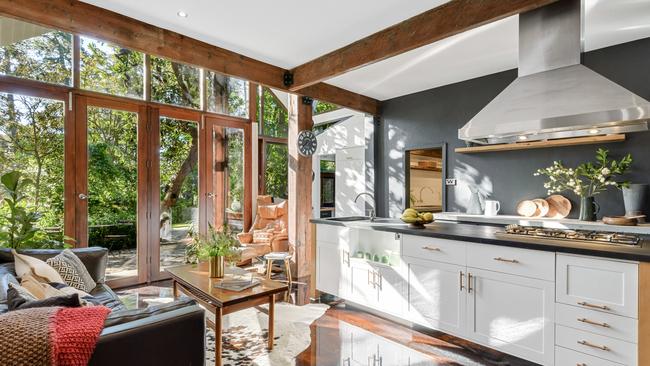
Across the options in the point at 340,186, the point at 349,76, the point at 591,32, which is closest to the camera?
the point at 591,32

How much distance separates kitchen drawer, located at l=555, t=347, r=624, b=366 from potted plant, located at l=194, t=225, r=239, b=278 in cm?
242

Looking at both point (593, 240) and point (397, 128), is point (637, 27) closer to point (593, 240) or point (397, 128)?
point (593, 240)

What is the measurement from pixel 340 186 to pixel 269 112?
2.06 m

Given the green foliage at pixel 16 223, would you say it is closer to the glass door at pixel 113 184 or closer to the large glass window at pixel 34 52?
the glass door at pixel 113 184

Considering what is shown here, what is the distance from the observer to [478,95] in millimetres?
4250

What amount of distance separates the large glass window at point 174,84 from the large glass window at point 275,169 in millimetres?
1741

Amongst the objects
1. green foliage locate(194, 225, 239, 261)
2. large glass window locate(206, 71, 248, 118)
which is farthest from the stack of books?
large glass window locate(206, 71, 248, 118)

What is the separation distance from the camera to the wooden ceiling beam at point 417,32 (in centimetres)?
243

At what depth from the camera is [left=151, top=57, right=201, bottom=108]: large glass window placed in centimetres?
471

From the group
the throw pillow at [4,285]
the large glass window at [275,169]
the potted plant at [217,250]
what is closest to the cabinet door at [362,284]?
the potted plant at [217,250]

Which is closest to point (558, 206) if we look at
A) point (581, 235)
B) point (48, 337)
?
point (581, 235)

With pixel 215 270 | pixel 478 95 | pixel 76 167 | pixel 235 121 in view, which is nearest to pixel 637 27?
pixel 478 95

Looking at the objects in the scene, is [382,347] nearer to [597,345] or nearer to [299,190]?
[597,345]

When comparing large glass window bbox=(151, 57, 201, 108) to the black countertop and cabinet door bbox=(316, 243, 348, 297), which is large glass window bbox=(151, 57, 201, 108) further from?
the black countertop
